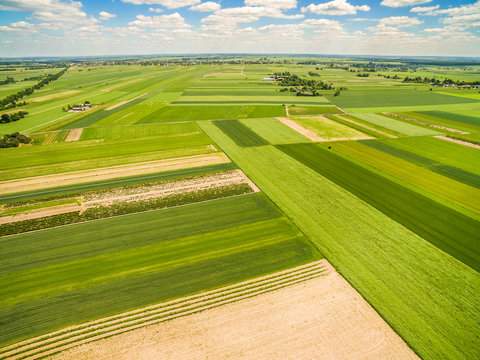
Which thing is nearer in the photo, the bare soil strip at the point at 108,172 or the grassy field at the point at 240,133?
the bare soil strip at the point at 108,172

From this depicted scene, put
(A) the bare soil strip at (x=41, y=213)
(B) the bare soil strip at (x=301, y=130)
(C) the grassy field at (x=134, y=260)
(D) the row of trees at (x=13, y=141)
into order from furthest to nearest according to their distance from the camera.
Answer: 1. (B) the bare soil strip at (x=301, y=130)
2. (D) the row of trees at (x=13, y=141)
3. (A) the bare soil strip at (x=41, y=213)
4. (C) the grassy field at (x=134, y=260)

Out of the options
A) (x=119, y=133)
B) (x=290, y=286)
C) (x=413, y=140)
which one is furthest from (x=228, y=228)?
(x=413, y=140)

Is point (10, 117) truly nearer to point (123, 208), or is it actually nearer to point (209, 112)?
point (209, 112)

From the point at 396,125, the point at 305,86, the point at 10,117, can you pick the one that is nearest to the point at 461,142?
the point at 396,125

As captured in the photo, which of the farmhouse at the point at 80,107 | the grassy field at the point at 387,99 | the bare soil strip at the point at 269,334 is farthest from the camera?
the grassy field at the point at 387,99

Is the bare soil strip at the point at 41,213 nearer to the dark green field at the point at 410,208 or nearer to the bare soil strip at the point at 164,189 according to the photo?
the bare soil strip at the point at 164,189

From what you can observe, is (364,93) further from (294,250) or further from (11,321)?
(11,321)

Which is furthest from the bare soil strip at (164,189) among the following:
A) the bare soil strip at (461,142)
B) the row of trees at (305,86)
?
the row of trees at (305,86)
